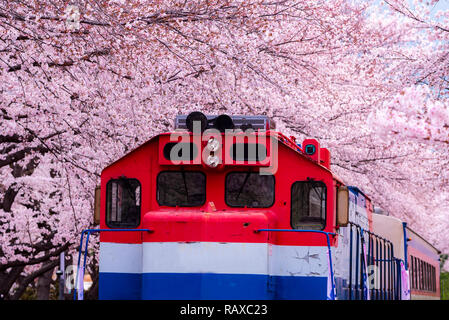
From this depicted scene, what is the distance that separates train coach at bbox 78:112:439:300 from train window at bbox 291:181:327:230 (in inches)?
0.5

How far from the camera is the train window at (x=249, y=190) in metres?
9.12

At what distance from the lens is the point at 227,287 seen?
8.55m

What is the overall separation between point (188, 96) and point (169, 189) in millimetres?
6100

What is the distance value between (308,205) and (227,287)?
141cm

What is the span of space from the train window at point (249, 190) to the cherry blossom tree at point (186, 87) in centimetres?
153

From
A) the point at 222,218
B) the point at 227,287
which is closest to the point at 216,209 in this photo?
the point at 222,218

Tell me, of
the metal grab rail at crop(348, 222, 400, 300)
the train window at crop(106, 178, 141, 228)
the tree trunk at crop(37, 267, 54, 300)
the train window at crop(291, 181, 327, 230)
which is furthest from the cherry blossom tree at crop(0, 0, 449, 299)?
the tree trunk at crop(37, 267, 54, 300)

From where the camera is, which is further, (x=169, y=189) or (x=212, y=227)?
(x=169, y=189)

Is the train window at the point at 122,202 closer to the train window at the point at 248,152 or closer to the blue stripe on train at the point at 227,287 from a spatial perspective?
the blue stripe on train at the point at 227,287

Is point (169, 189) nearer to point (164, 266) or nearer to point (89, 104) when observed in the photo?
point (164, 266)

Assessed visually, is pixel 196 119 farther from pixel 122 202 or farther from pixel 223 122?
pixel 122 202

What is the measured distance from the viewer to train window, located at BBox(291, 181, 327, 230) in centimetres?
893
